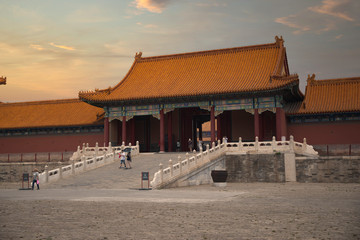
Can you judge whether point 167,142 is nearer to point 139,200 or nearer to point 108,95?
point 108,95

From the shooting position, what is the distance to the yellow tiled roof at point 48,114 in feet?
131

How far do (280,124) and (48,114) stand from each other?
22.1 meters

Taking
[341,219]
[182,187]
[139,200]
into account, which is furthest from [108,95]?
[341,219]

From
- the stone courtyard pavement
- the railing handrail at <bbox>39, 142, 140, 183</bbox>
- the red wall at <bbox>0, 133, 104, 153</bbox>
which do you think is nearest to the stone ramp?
the railing handrail at <bbox>39, 142, 140, 183</bbox>

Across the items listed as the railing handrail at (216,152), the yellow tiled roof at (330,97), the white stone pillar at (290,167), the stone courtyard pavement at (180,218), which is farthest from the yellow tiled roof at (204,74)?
the stone courtyard pavement at (180,218)

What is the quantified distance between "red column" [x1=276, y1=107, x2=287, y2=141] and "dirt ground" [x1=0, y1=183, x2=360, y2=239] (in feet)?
53.7

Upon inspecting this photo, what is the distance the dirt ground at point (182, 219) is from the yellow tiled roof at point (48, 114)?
81.2 ft

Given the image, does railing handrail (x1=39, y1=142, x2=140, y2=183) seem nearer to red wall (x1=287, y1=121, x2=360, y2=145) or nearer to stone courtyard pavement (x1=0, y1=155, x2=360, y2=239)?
stone courtyard pavement (x1=0, y1=155, x2=360, y2=239)

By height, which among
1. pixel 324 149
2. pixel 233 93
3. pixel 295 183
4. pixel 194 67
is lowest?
pixel 295 183

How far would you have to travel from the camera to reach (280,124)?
1254 inches

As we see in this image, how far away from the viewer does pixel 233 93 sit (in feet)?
106

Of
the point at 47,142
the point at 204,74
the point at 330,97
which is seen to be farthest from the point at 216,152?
the point at 47,142

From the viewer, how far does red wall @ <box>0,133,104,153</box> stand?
39250mm

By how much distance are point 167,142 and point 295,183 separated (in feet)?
46.0
